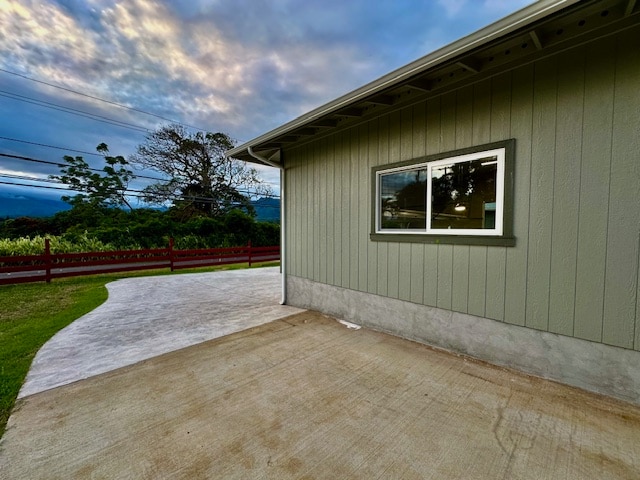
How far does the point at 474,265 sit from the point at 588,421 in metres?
1.34

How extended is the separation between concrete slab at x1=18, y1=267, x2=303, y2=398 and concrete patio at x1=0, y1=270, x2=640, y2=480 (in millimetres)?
297

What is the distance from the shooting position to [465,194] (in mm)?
2764

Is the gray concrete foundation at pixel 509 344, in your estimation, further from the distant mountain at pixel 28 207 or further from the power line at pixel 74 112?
the distant mountain at pixel 28 207

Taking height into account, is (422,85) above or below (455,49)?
above

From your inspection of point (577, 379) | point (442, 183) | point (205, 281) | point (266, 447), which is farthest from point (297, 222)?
point (205, 281)

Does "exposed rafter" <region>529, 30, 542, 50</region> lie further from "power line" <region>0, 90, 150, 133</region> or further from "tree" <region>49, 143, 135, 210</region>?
"tree" <region>49, 143, 135, 210</region>

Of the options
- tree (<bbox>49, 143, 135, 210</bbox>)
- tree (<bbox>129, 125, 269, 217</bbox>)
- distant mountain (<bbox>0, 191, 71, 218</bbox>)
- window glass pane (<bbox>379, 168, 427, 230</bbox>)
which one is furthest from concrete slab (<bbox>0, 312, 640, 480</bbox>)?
distant mountain (<bbox>0, 191, 71, 218</bbox>)

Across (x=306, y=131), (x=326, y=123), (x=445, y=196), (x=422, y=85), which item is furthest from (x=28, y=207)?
(x=445, y=196)

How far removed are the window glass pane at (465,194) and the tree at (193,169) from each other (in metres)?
16.5

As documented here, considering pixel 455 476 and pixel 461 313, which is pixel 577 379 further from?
pixel 455 476

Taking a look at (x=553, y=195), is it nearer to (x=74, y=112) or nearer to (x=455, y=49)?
(x=455, y=49)

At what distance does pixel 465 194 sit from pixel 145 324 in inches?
187

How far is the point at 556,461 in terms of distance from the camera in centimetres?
146

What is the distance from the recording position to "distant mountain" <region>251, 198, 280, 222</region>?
21.0 m
